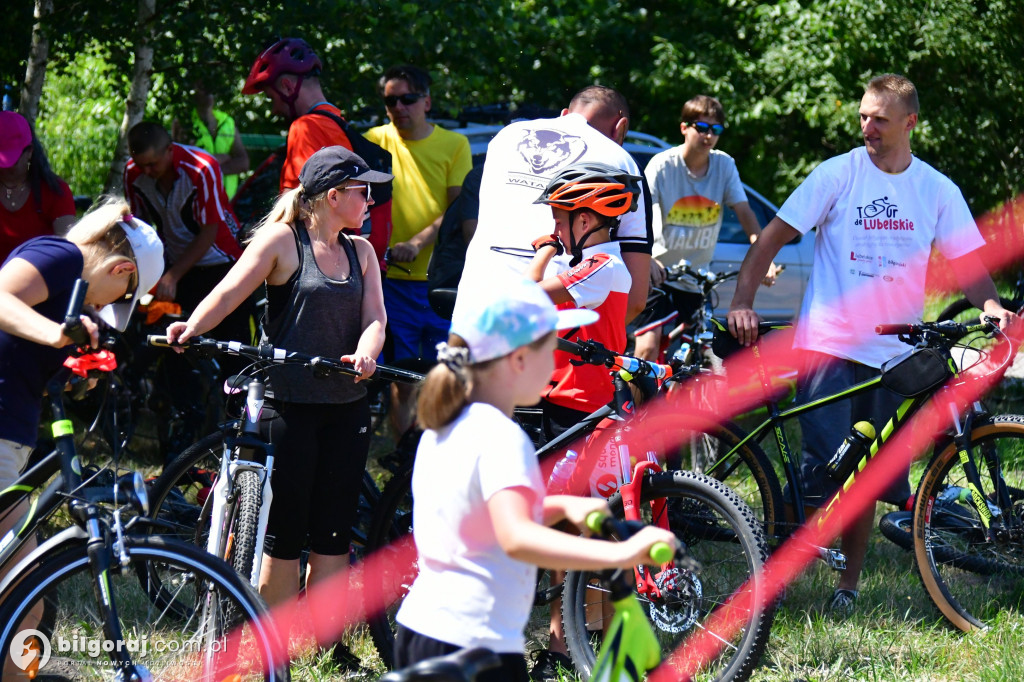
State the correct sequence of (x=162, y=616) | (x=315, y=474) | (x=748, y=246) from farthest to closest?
(x=748, y=246)
(x=315, y=474)
(x=162, y=616)

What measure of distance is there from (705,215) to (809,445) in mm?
2450

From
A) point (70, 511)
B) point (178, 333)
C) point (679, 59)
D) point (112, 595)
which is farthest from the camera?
point (679, 59)

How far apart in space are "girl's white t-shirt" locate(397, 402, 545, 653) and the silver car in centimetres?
633

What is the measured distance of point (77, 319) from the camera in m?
3.16

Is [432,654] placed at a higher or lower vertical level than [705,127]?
lower

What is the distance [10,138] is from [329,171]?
169cm

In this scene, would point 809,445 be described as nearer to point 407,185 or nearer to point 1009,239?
point 407,185

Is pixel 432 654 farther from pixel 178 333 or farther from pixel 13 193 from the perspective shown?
pixel 13 193

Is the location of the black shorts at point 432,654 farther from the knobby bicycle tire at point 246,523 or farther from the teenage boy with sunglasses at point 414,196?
the teenage boy with sunglasses at point 414,196

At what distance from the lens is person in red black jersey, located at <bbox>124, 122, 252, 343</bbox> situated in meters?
6.25

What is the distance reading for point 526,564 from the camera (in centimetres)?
257

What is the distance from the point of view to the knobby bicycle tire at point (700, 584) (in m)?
3.83

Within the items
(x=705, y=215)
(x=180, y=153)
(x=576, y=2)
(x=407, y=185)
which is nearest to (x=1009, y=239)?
(x=576, y=2)

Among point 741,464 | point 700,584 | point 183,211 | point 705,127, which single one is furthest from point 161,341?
point 705,127
